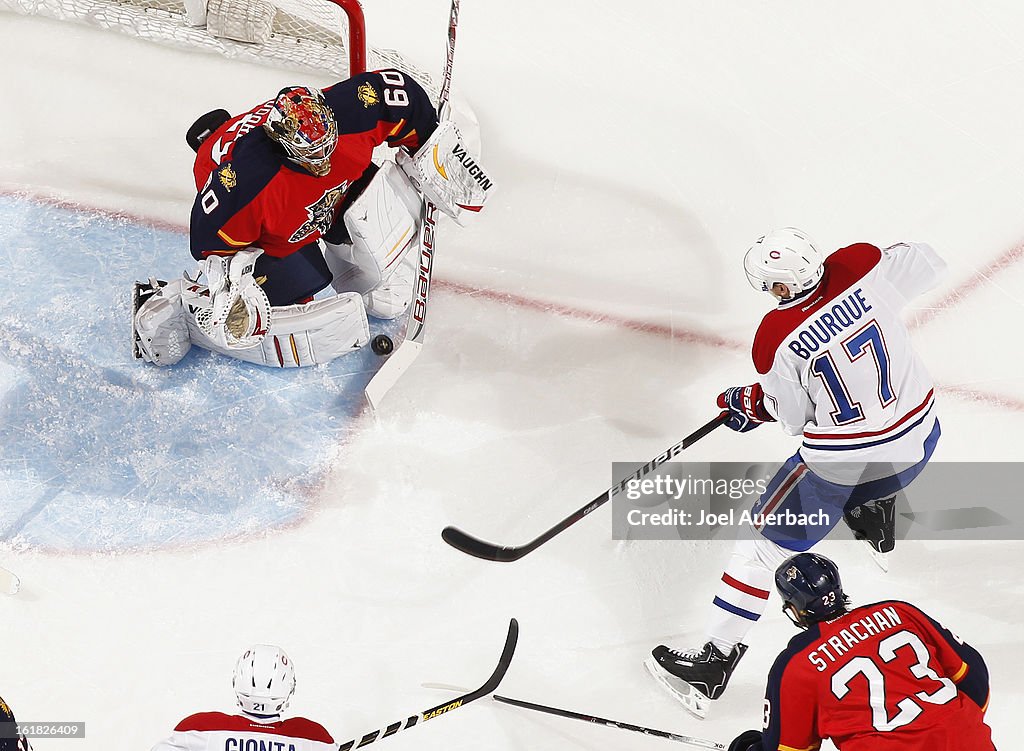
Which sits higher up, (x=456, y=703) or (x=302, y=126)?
(x=302, y=126)

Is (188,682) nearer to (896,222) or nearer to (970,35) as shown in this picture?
(896,222)

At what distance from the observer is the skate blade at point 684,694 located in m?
3.07

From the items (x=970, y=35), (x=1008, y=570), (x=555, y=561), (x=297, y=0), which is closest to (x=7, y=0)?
(x=297, y=0)

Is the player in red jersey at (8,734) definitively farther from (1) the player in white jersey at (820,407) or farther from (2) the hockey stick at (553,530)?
(1) the player in white jersey at (820,407)

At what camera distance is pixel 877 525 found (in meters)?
3.21

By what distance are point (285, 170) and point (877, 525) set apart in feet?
6.27

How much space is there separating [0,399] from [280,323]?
3.01 feet

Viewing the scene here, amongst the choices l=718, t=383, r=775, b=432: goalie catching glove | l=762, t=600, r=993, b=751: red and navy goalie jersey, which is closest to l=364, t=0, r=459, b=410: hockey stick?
l=718, t=383, r=775, b=432: goalie catching glove

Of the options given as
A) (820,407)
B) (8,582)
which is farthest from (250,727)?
(820,407)

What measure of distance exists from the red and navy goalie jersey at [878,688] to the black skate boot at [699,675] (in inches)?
15.7

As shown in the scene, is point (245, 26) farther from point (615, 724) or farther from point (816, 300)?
point (615, 724)

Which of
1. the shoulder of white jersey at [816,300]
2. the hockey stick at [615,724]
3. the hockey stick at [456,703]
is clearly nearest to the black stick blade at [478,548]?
the hockey stick at [456,703]

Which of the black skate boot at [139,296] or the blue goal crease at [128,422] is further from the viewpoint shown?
the black skate boot at [139,296]

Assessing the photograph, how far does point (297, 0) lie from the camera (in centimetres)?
392
